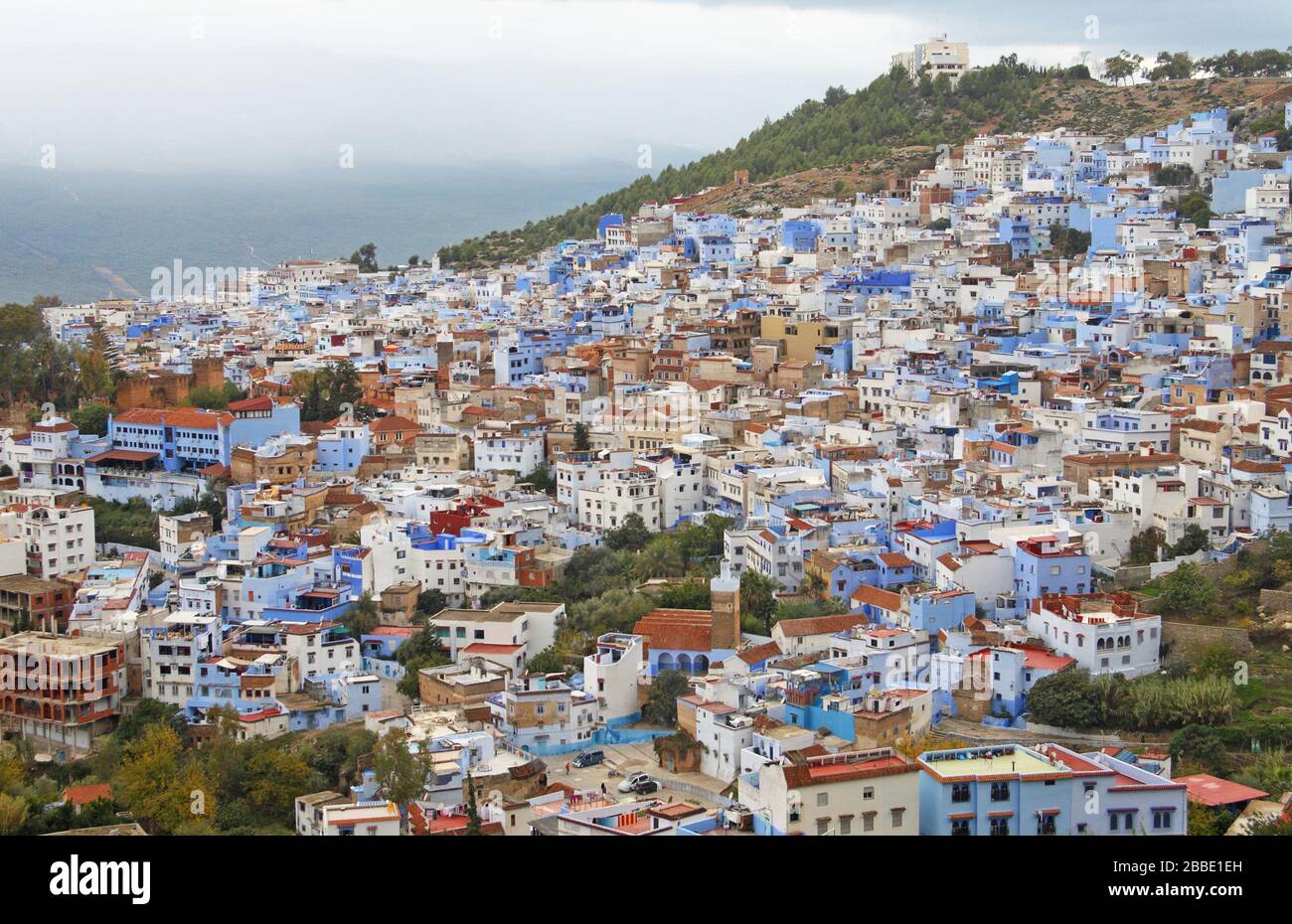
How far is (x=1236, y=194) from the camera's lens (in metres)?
17.8

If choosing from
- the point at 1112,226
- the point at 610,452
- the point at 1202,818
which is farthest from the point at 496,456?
the point at 1112,226

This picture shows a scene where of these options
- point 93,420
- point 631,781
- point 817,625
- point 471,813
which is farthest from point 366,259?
point 471,813

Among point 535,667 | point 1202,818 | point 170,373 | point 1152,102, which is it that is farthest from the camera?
point 1152,102

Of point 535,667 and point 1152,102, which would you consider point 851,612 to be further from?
point 1152,102

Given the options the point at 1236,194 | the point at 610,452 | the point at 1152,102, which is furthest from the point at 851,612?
the point at 1152,102

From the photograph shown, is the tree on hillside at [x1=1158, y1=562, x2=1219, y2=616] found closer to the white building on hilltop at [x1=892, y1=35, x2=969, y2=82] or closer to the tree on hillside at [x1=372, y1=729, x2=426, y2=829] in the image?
the tree on hillside at [x1=372, y1=729, x2=426, y2=829]

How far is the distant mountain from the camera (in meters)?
23.2

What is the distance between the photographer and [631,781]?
281 inches

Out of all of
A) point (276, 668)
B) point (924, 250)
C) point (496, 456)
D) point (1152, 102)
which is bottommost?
point (276, 668)

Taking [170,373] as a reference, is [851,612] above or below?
below

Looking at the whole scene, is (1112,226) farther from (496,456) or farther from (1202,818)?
(1202,818)
